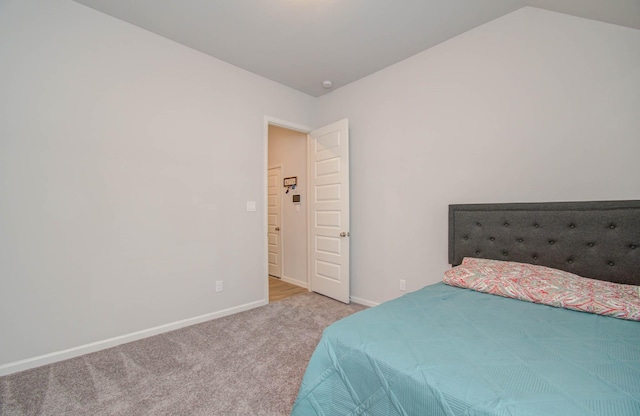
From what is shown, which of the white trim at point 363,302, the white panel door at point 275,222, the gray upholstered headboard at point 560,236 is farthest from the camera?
the white panel door at point 275,222

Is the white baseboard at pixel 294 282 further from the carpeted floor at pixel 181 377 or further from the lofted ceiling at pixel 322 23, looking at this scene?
the lofted ceiling at pixel 322 23

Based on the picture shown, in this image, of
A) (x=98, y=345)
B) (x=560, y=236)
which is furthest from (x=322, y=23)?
(x=98, y=345)

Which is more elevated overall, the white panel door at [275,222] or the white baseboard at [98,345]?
the white panel door at [275,222]

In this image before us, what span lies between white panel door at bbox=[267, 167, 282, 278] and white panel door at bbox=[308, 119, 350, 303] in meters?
1.06

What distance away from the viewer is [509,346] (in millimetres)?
1129

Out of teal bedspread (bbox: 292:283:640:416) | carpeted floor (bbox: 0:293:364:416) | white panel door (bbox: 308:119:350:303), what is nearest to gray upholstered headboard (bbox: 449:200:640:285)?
teal bedspread (bbox: 292:283:640:416)

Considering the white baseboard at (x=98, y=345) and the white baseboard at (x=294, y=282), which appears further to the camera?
the white baseboard at (x=294, y=282)

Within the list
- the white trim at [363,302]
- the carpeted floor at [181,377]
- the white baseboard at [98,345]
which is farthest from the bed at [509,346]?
the white baseboard at [98,345]

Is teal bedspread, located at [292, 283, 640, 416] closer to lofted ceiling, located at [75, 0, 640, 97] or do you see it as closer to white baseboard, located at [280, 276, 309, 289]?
lofted ceiling, located at [75, 0, 640, 97]

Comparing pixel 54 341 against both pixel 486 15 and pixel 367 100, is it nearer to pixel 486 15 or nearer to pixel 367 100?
pixel 367 100

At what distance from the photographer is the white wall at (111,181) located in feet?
6.55

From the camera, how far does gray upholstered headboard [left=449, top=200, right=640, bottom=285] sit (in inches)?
68.8

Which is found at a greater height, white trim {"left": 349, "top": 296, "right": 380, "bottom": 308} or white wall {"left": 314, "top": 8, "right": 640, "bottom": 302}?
white wall {"left": 314, "top": 8, "right": 640, "bottom": 302}

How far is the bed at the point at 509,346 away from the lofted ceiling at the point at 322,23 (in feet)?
4.95
